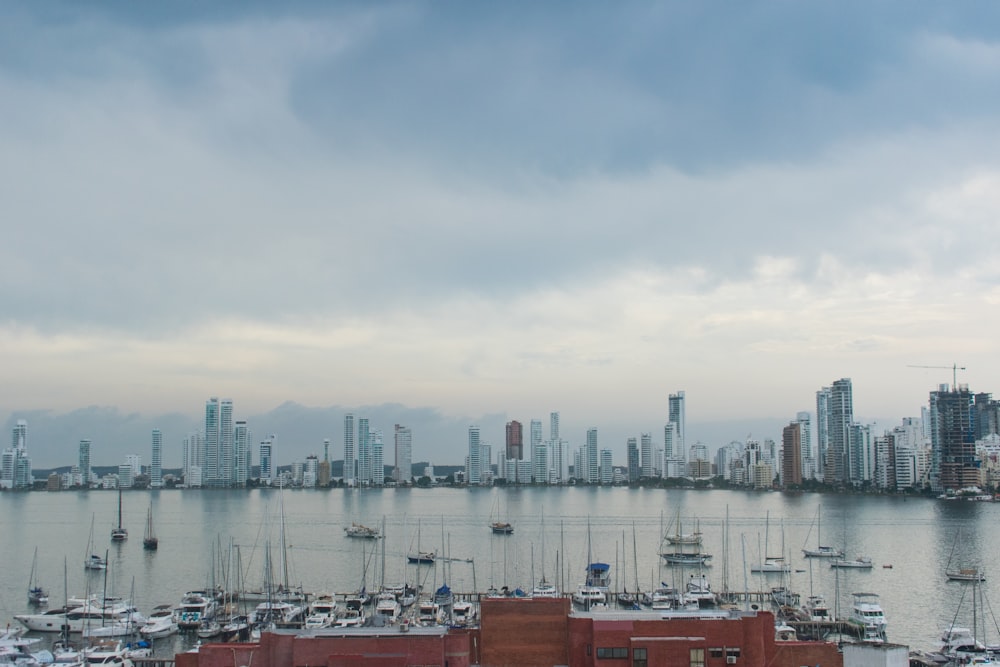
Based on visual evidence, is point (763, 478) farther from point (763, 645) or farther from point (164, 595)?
point (763, 645)

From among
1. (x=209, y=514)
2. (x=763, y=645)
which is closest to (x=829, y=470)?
(x=209, y=514)

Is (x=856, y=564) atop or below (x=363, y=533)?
atop

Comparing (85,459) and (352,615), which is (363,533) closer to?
(352,615)

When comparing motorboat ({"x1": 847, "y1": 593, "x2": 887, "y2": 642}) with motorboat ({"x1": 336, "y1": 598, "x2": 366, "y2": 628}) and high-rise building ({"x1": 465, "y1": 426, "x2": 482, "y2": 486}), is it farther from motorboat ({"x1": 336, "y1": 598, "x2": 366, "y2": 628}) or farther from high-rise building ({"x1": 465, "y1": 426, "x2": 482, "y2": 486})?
high-rise building ({"x1": 465, "y1": 426, "x2": 482, "y2": 486})

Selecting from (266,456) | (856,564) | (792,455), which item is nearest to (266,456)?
(266,456)

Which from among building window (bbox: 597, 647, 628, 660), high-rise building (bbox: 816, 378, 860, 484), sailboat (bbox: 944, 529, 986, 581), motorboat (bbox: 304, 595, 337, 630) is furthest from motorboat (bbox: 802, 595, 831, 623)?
high-rise building (bbox: 816, 378, 860, 484)

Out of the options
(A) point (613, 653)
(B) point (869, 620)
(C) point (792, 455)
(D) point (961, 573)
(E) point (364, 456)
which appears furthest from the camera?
Answer: (E) point (364, 456)
